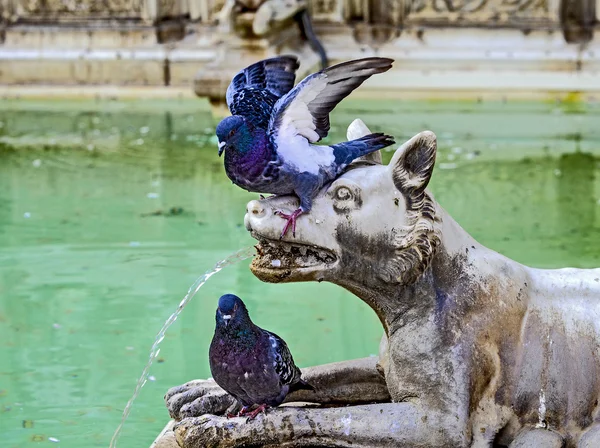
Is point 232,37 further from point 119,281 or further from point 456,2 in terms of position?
point 119,281

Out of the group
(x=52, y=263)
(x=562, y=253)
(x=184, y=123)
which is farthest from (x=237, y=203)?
(x=184, y=123)

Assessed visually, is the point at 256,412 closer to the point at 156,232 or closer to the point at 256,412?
the point at 256,412

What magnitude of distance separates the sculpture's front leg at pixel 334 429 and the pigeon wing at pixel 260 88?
0.84m

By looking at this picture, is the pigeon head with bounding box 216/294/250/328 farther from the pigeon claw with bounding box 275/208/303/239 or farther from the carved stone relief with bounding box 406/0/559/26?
the carved stone relief with bounding box 406/0/559/26

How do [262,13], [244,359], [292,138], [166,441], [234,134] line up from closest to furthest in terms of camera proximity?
[234,134]
[292,138]
[244,359]
[166,441]
[262,13]

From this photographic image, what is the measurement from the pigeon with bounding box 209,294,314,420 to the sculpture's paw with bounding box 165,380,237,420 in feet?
0.78

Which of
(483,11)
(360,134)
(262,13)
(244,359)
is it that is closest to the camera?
(244,359)

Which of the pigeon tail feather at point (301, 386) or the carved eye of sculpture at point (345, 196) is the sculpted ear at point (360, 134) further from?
the pigeon tail feather at point (301, 386)

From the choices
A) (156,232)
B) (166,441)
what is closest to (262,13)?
(156,232)

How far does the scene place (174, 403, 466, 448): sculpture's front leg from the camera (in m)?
3.30

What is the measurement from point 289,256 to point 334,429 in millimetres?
502

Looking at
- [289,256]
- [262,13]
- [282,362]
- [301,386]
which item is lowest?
[262,13]

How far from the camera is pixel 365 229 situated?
330 centimetres

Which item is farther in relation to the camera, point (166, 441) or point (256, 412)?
point (166, 441)
